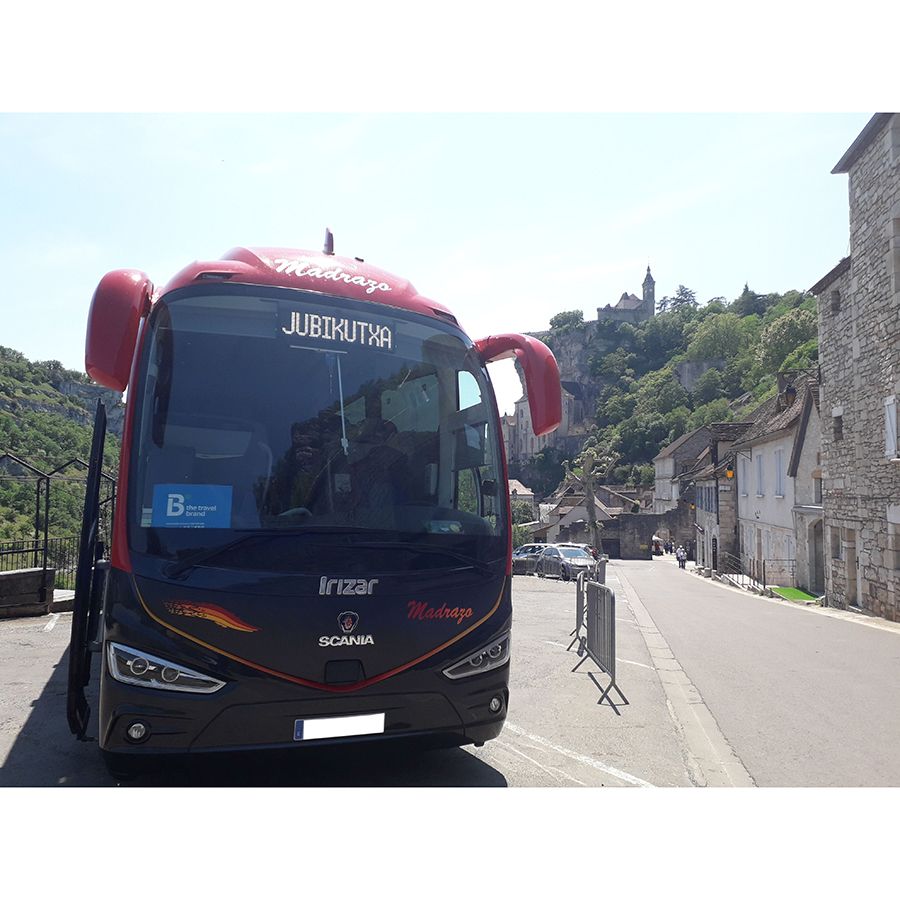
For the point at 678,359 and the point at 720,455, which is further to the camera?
the point at 678,359

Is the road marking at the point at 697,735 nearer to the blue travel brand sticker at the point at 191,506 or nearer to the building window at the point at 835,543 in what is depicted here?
the blue travel brand sticker at the point at 191,506

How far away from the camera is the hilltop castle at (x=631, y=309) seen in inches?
6688

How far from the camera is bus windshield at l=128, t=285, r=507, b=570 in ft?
14.2

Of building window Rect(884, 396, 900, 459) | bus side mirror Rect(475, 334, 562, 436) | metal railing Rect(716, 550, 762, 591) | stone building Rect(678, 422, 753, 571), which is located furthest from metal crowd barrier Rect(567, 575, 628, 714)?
stone building Rect(678, 422, 753, 571)

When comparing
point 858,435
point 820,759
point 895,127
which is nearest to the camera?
point 820,759

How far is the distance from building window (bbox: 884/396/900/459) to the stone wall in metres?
0.15

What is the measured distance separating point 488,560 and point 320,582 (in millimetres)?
1110

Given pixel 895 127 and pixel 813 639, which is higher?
pixel 895 127

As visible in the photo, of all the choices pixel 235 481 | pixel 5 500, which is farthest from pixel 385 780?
pixel 5 500

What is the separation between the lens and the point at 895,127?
1554 centimetres

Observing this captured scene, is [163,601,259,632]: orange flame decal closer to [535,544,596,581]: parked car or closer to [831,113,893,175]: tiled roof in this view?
[831,113,893,175]: tiled roof

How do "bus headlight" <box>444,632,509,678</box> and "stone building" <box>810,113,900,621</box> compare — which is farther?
"stone building" <box>810,113,900,621</box>

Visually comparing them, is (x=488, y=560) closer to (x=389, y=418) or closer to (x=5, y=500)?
(x=389, y=418)

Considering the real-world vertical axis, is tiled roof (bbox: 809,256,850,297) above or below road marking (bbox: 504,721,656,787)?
above
